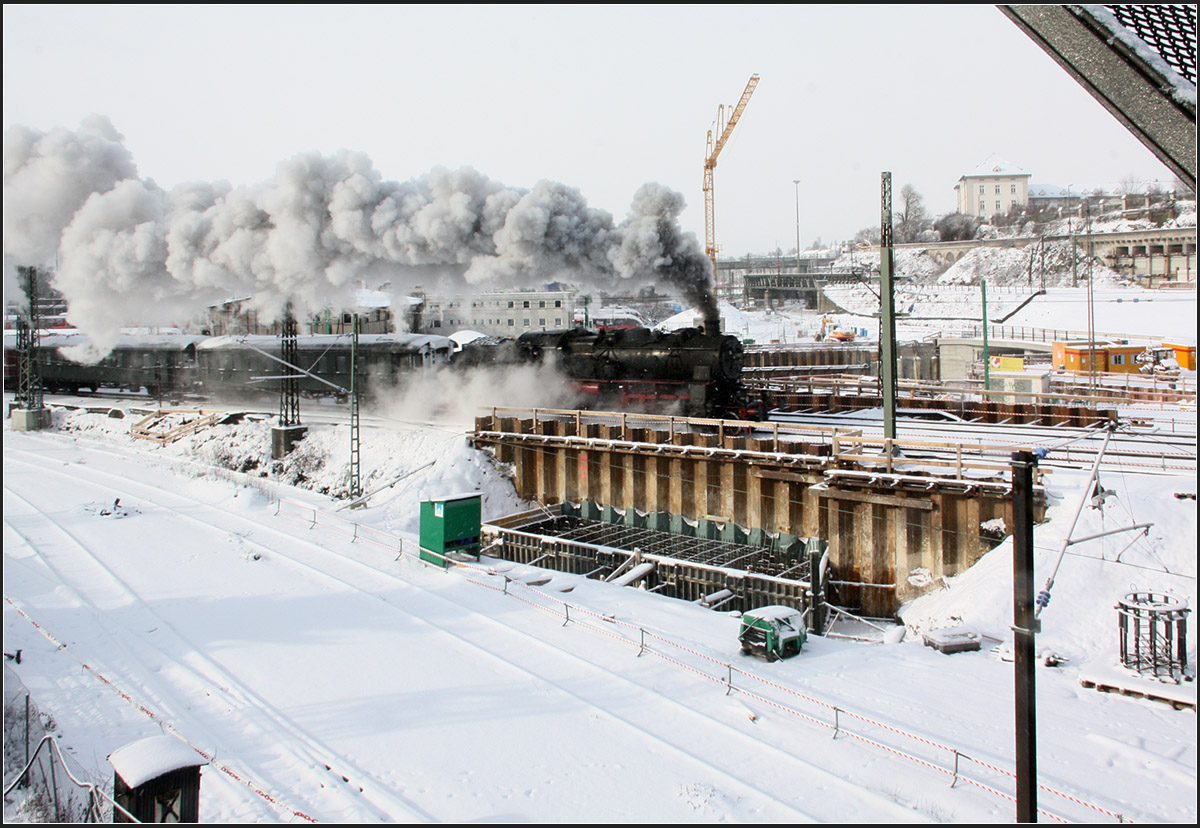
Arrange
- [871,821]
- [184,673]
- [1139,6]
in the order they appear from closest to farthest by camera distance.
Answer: [1139,6], [871,821], [184,673]

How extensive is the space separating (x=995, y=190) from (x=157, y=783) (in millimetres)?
128952

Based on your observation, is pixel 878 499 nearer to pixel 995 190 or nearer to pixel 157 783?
pixel 157 783

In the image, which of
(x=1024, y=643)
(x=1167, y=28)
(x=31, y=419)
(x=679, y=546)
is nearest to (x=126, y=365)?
(x=31, y=419)

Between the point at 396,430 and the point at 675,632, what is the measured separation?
1507 cm

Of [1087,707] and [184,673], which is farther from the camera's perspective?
[184,673]

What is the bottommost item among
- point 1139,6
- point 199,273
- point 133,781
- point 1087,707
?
point 1087,707

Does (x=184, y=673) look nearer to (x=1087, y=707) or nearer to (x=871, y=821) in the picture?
(x=871, y=821)

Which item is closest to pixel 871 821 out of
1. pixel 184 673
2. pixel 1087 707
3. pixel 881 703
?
pixel 881 703

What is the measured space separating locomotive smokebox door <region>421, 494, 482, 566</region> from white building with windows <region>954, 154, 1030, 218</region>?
379ft

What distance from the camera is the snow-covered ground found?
25.3 feet

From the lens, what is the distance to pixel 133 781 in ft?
21.2

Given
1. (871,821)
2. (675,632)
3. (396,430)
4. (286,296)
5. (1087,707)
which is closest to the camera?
(871,821)

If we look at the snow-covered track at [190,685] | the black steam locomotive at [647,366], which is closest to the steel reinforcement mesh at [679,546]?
the black steam locomotive at [647,366]

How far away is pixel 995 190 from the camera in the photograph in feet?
378
